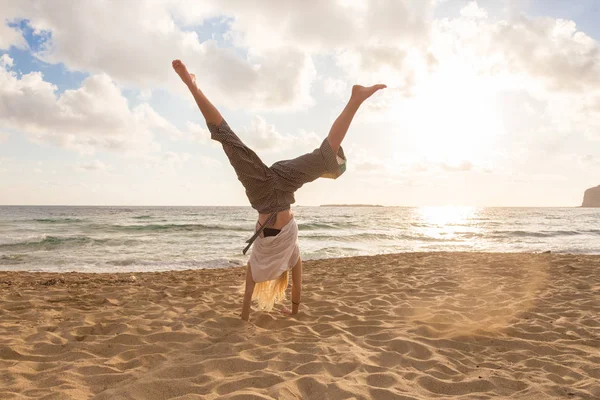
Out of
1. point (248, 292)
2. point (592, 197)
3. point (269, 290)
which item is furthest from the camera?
point (592, 197)

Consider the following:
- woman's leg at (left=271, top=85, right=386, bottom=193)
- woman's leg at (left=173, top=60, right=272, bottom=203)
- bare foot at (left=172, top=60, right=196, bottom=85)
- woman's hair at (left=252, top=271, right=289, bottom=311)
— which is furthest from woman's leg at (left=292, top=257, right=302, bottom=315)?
bare foot at (left=172, top=60, right=196, bottom=85)

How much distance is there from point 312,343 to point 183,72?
8.88ft

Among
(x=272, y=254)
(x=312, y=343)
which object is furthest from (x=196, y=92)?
(x=312, y=343)

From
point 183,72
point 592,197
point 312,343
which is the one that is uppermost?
point 592,197

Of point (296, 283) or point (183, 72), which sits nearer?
point (183, 72)

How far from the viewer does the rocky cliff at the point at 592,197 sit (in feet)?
538

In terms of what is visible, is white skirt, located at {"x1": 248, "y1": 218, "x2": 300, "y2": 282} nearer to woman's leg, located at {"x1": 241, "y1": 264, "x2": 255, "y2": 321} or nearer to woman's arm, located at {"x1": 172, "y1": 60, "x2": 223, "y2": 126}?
woman's leg, located at {"x1": 241, "y1": 264, "x2": 255, "y2": 321}

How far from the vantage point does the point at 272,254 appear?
3.84 meters

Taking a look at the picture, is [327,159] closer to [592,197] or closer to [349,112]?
→ [349,112]

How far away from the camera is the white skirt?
380 cm

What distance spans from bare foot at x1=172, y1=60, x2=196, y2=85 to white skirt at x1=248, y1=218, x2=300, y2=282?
1.66 meters

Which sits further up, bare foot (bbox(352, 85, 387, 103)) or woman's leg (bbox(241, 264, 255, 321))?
bare foot (bbox(352, 85, 387, 103))

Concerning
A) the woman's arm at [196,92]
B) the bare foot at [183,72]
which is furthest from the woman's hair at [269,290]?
the bare foot at [183,72]

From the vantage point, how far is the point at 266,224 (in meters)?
3.72
